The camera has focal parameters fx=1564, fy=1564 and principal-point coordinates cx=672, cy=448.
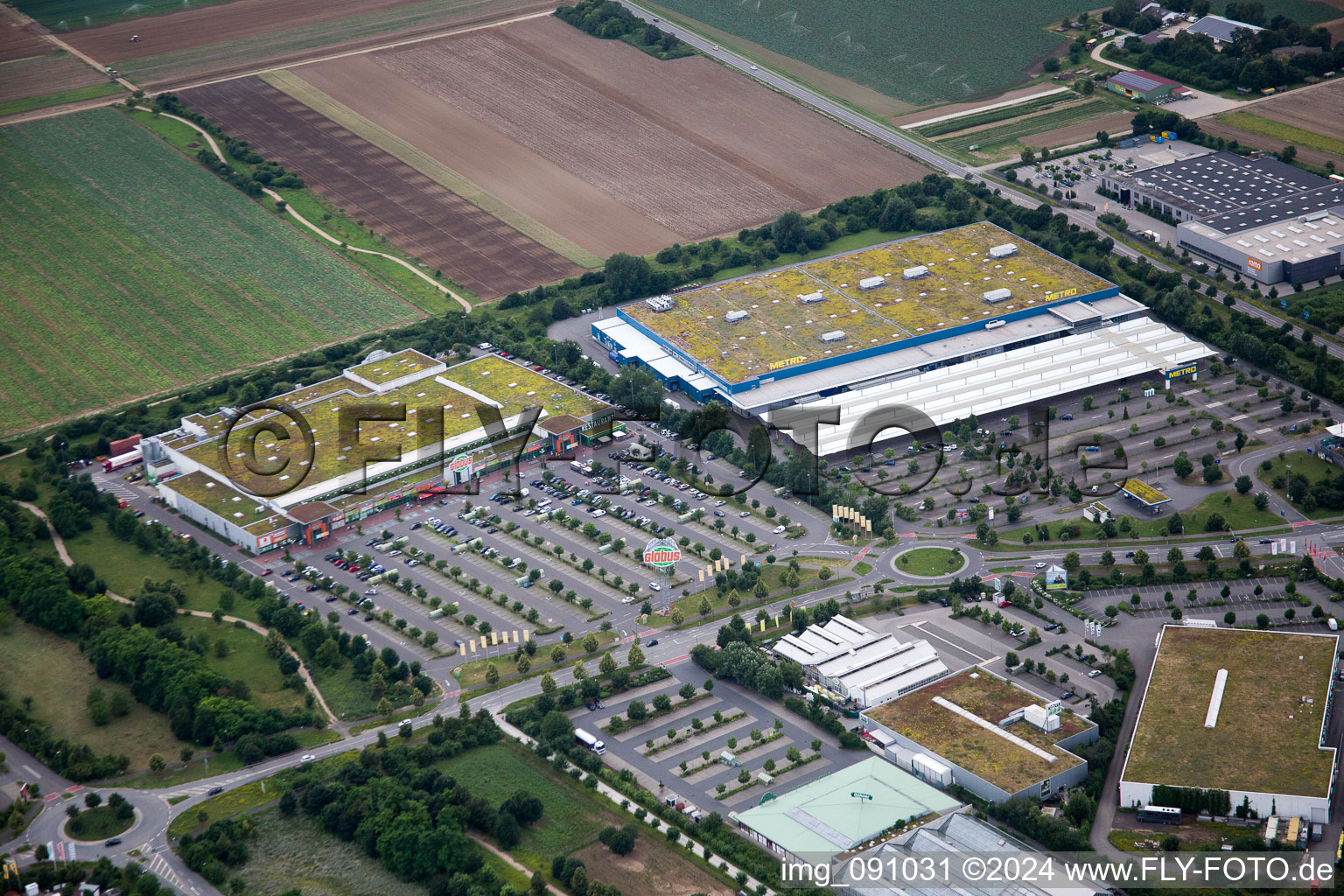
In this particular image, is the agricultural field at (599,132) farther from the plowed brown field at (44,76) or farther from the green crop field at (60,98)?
the plowed brown field at (44,76)

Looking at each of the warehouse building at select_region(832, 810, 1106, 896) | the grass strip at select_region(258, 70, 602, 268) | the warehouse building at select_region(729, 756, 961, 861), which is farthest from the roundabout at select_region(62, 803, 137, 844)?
the grass strip at select_region(258, 70, 602, 268)

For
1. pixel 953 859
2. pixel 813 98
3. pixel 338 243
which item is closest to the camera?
pixel 953 859

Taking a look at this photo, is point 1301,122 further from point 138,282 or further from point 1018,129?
point 138,282

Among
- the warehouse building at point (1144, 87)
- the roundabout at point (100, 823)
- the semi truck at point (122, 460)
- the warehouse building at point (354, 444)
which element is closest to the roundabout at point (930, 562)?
the warehouse building at point (354, 444)


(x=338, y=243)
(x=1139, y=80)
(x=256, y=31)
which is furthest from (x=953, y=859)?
(x=256, y=31)

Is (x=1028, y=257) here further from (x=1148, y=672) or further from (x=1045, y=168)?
(x=1148, y=672)

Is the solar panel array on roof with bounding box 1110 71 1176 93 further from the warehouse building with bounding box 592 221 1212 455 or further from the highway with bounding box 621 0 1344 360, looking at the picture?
the warehouse building with bounding box 592 221 1212 455
